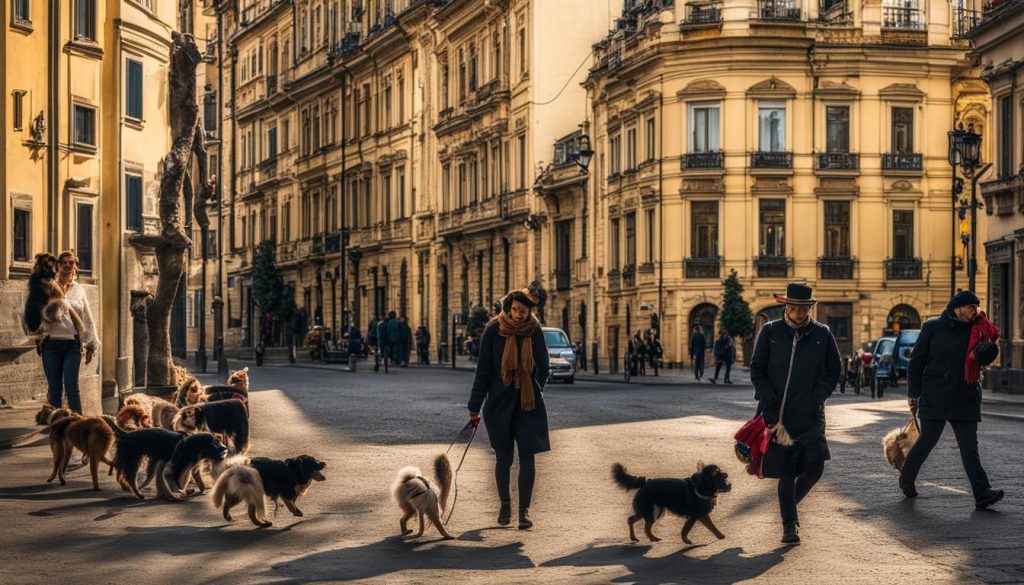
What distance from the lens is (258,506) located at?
13195 millimetres

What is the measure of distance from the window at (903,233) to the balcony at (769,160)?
422cm

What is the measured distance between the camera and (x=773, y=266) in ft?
198

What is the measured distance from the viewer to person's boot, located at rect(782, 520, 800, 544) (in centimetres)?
1257

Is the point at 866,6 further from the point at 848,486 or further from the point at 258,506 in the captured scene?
the point at 258,506

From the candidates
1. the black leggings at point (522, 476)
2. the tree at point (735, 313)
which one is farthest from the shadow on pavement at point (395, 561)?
the tree at point (735, 313)

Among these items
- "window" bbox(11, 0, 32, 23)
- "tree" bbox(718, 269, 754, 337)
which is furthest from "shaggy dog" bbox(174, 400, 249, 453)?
"tree" bbox(718, 269, 754, 337)

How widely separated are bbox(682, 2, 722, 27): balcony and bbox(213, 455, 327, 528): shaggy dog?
48.5m

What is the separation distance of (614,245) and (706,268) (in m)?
5.50

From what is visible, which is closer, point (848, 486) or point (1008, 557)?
point (1008, 557)

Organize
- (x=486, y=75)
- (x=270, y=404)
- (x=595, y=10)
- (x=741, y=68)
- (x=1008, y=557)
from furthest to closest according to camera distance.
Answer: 1. (x=486, y=75)
2. (x=595, y=10)
3. (x=741, y=68)
4. (x=270, y=404)
5. (x=1008, y=557)

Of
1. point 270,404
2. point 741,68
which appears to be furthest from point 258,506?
point 741,68

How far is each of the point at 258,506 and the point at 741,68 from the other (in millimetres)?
48826

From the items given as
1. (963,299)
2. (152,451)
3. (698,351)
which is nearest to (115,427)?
(152,451)

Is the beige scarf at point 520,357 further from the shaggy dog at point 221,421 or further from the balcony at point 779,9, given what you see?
the balcony at point 779,9
